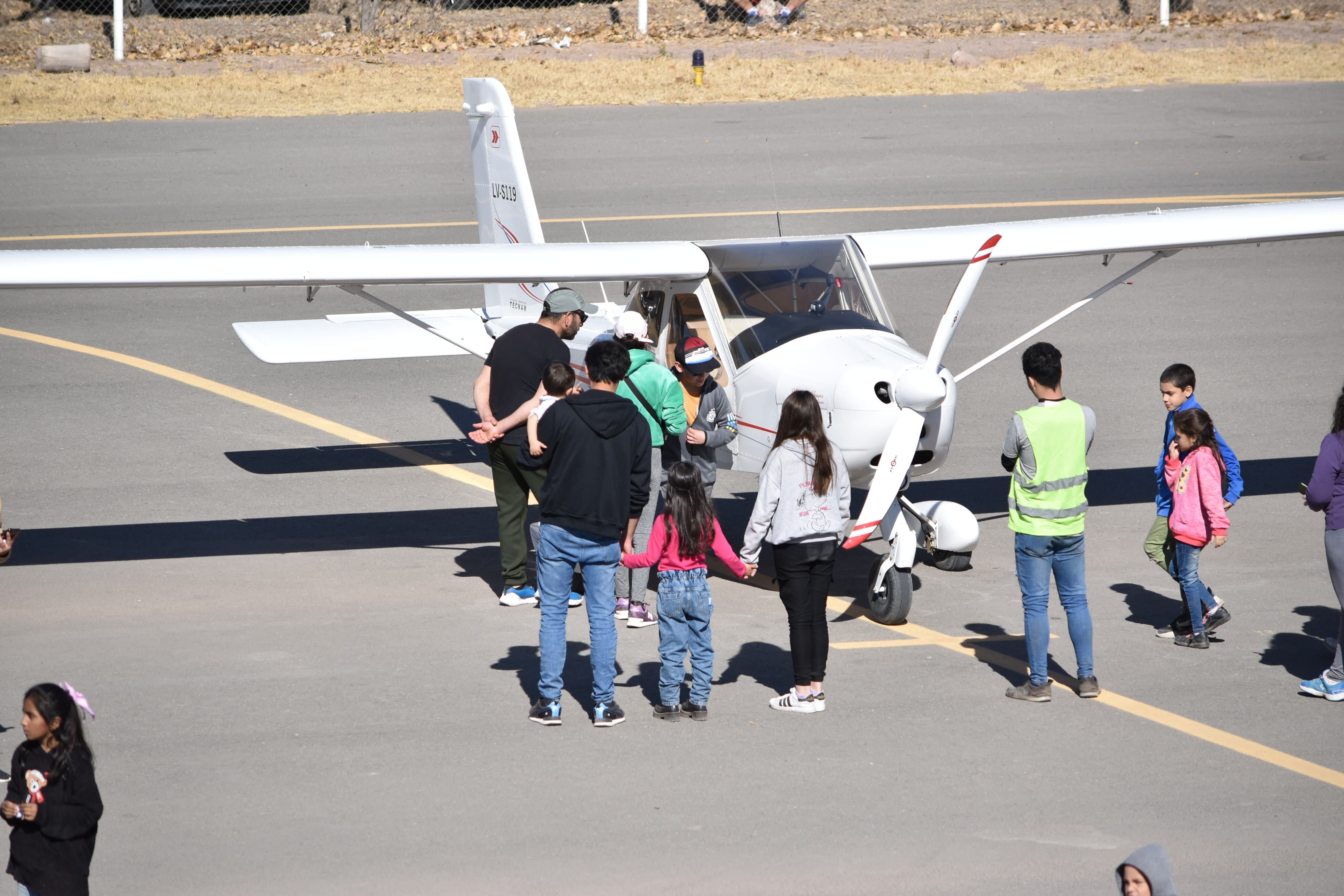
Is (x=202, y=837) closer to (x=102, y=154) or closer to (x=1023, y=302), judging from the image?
(x=1023, y=302)

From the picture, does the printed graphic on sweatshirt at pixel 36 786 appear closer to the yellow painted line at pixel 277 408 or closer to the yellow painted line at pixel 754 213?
the yellow painted line at pixel 277 408

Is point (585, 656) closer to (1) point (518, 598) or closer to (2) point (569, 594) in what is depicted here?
(1) point (518, 598)

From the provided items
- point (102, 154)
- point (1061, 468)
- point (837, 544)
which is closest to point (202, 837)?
point (837, 544)

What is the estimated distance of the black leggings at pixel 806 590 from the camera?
6758 millimetres

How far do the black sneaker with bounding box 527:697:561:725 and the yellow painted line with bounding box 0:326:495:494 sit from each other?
13.3 ft

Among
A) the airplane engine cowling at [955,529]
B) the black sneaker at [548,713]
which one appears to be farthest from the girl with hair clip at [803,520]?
the airplane engine cowling at [955,529]

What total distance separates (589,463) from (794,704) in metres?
1.70

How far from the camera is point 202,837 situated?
5688 millimetres

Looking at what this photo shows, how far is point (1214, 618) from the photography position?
789 cm

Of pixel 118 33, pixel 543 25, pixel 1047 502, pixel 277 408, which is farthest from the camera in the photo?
pixel 543 25

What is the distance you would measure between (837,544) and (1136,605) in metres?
2.71

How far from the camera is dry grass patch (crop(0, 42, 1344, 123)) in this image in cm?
2378

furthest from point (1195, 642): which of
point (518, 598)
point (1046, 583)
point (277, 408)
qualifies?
point (277, 408)

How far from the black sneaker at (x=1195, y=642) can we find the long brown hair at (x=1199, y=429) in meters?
1.01
